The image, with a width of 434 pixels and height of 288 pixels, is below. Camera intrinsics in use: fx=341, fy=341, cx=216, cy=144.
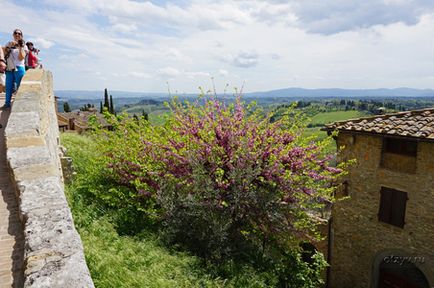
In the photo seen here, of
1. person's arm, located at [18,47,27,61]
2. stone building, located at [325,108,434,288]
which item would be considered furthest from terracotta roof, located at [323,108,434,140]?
person's arm, located at [18,47,27,61]

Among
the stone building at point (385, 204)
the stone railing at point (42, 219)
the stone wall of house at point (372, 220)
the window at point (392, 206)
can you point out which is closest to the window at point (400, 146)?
the stone building at point (385, 204)

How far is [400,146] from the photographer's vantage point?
1262 cm

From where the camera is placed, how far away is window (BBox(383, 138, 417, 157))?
1233cm

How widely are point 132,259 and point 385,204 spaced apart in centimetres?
1072

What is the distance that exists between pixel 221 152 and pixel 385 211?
8.07 metres

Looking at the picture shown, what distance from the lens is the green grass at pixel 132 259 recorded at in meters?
5.13

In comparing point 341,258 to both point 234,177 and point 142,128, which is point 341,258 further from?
point 142,128

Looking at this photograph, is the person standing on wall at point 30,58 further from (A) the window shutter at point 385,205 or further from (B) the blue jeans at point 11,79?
(A) the window shutter at point 385,205

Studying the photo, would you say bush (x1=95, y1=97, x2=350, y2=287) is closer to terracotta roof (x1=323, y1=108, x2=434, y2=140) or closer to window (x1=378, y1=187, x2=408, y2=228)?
terracotta roof (x1=323, y1=108, x2=434, y2=140)

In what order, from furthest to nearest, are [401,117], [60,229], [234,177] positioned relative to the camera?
[401,117] < [234,177] < [60,229]

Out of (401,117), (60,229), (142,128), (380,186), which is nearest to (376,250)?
(380,186)

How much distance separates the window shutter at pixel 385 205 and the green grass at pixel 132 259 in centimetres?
787

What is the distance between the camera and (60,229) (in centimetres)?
316

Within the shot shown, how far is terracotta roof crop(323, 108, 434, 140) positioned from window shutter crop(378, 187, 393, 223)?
2.38 metres
